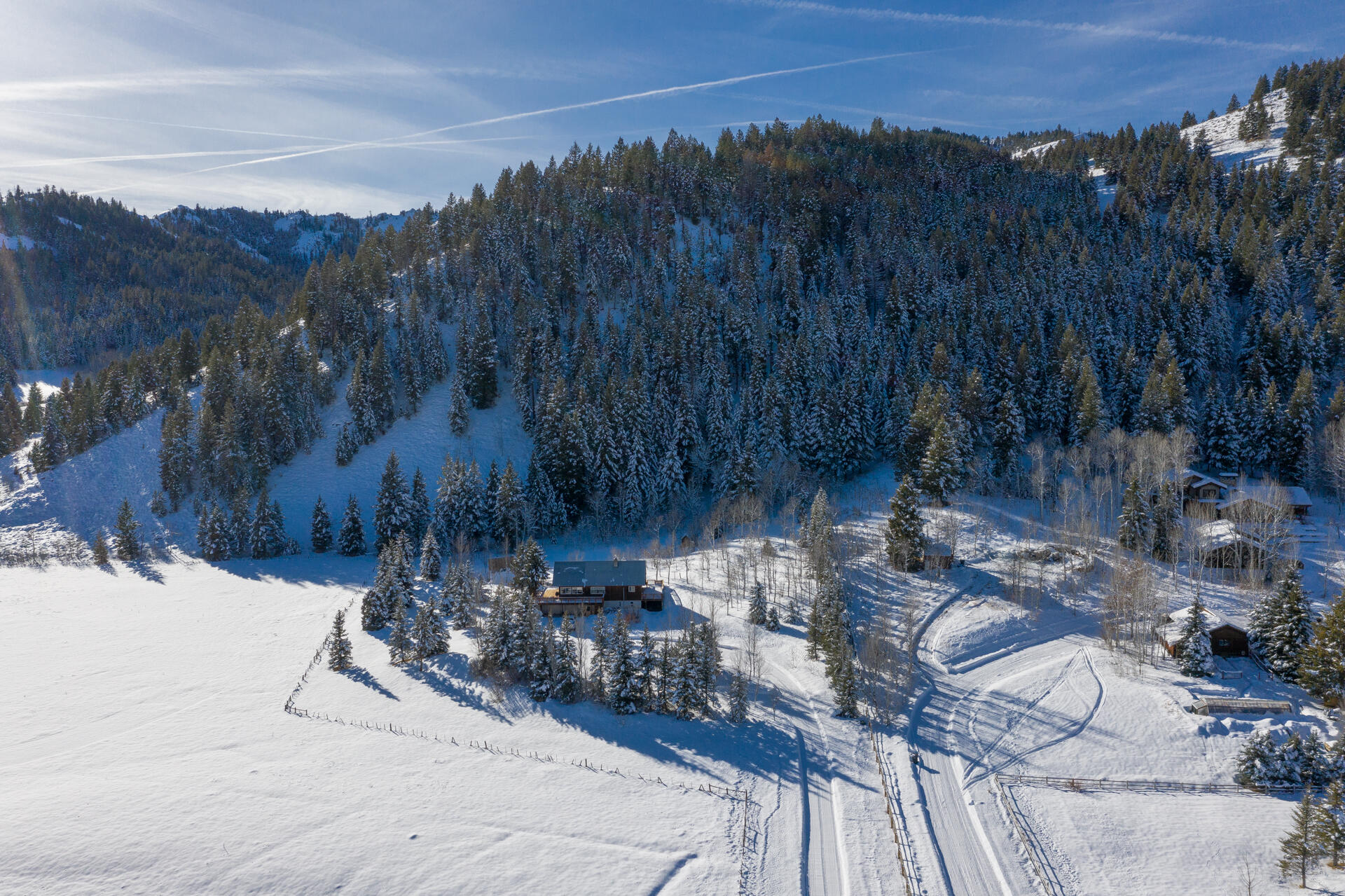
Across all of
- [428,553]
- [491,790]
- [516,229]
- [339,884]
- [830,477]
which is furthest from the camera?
[516,229]

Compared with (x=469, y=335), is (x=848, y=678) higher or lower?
lower

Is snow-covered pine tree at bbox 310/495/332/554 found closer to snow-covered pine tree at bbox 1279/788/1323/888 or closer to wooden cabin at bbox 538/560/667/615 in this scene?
wooden cabin at bbox 538/560/667/615

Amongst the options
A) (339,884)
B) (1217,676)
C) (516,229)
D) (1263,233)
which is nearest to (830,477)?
(1217,676)

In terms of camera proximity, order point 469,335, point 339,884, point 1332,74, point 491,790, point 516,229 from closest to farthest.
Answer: point 339,884 < point 491,790 < point 469,335 < point 516,229 < point 1332,74

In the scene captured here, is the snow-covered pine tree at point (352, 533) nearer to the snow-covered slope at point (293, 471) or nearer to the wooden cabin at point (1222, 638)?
the snow-covered slope at point (293, 471)

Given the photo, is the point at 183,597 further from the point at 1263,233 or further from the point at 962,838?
the point at 1263,233

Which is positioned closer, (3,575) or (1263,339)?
(3,575)

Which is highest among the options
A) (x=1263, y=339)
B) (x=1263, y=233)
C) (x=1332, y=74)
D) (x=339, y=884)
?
(x=1332, y=74)
